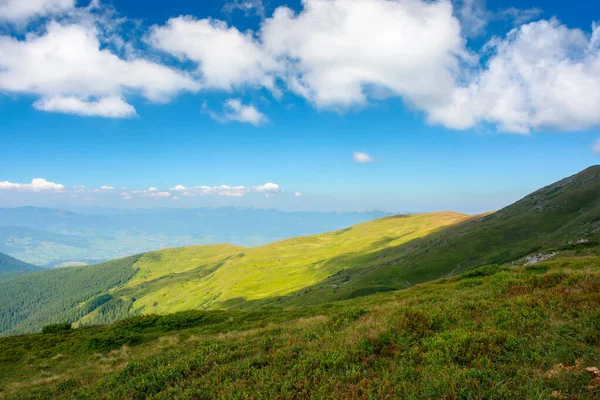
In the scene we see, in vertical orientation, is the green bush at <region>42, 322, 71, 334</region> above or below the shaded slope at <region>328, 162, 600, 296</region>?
below

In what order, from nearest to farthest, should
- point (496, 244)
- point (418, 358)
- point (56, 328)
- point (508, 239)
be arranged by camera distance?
point (418, 358)
point (56, 328)
point (496, 244)
point (508, 239)

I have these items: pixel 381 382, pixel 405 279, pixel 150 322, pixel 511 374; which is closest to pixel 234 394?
pixel 381 382

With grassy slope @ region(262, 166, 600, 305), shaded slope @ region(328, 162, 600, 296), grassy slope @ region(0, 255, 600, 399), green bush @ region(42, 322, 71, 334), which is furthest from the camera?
shaded slope @ region(328, 162, 600, 296)

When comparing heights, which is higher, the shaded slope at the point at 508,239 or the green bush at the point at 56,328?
the shaded slope at the point at 508,239

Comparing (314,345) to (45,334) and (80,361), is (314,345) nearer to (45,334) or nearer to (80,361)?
(80,361)

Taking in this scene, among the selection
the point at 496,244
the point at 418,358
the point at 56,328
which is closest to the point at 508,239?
the point at 496,244

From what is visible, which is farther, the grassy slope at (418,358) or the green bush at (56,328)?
the green bush at (56,328)

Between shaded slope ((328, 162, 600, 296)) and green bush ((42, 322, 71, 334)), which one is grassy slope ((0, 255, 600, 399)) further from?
shaded slope ((328, 162, 600, 296))

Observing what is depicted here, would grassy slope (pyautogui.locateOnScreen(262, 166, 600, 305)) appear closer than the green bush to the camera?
No

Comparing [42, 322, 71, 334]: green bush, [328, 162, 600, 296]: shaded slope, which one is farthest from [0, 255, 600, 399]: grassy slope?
[328, 162, 600, 296]: shaded slope

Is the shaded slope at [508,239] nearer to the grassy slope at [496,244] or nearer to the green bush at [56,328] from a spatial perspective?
the grassy slope at [496,244]

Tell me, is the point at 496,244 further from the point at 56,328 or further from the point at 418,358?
the point at 56,328

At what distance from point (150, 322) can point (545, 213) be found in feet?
426

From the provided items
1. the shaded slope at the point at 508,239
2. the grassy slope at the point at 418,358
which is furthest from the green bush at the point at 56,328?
the shaded slope at the point at 508,239
